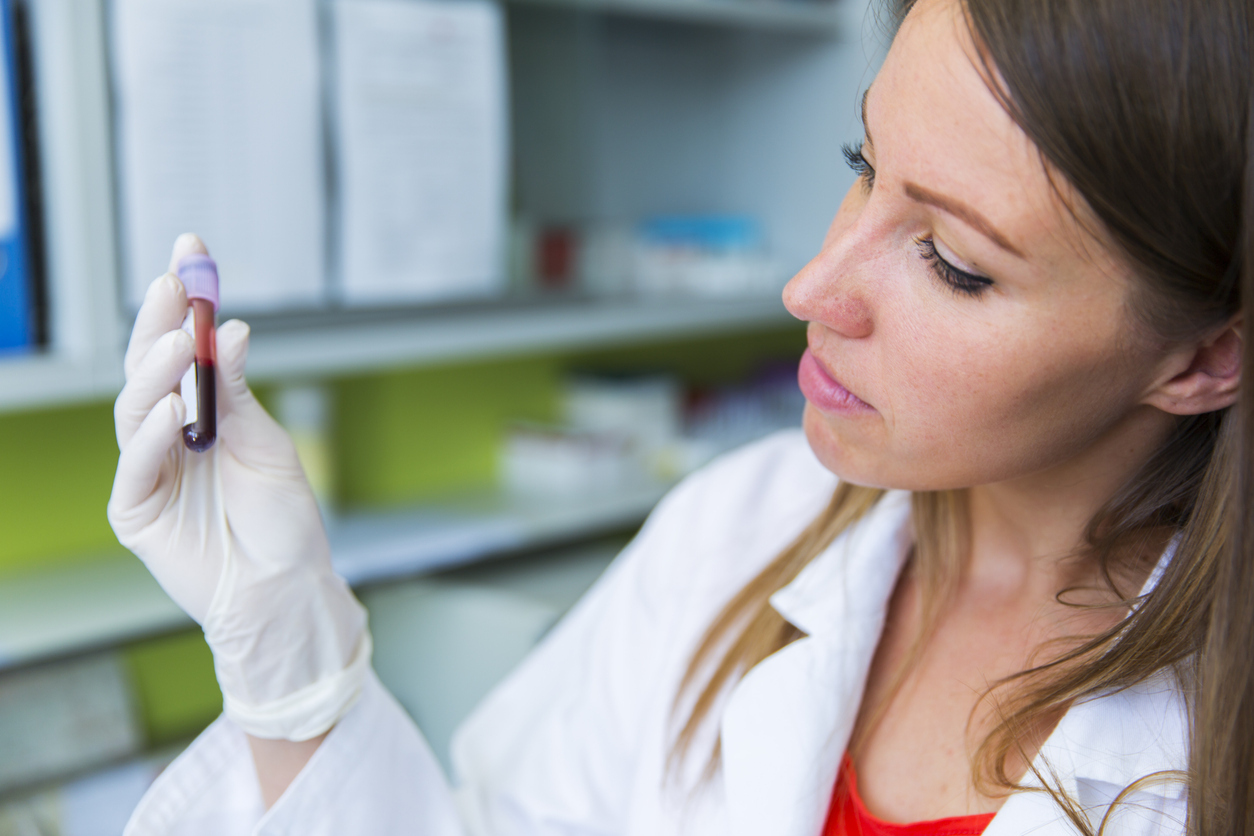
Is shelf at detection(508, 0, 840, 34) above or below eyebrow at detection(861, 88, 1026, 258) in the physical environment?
above

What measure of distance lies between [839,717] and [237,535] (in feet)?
1.45

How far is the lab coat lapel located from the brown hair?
109 mm

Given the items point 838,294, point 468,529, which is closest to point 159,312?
point 838,294

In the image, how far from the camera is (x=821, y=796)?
731mm

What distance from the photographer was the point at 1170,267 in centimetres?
59

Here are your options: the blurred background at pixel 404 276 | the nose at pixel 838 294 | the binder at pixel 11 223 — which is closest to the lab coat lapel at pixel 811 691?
the nose at pixel 838 294

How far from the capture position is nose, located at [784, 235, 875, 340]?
26.0 inches

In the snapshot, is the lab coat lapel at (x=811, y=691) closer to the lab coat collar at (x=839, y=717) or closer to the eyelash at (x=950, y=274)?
the lab coat collar at (x=839, y=717)

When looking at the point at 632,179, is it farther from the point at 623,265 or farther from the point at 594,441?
the point at 594,441

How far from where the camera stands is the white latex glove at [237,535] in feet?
2.17

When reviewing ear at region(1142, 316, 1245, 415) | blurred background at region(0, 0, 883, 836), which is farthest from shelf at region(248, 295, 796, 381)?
ear at region(1142, 316, 1245, 415)

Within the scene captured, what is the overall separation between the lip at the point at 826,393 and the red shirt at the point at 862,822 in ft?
0.87

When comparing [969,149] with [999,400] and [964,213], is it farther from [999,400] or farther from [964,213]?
[999,400]

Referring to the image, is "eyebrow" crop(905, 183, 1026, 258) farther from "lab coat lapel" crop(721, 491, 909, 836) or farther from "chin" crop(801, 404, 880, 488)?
"lab coat lapel" crop(721, 491, 909, 836)
